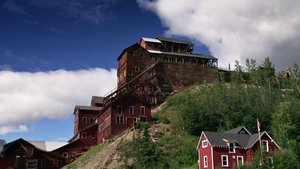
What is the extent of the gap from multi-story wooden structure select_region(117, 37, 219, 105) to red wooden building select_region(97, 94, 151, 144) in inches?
461

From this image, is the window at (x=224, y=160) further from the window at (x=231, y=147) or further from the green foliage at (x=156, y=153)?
the green foliage at (x=156, y=153)

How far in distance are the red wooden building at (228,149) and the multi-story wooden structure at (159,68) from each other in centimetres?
3708

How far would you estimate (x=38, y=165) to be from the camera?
3605 inches

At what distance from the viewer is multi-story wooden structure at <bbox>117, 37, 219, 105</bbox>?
103 m

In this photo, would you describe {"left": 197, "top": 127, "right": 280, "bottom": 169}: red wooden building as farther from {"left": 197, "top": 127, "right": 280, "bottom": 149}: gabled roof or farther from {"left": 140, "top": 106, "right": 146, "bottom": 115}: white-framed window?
{"left": 140, "top": 106, "right": 146, "bottom": 115}: white-framed window

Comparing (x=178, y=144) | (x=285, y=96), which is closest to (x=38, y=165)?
(x=178, y=144)

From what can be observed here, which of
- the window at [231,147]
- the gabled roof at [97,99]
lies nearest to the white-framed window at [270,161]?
the window at [231,147]

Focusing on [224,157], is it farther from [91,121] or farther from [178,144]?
[91,121]

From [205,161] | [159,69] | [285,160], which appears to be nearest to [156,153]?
[205,161]

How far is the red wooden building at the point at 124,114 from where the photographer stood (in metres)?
85.4

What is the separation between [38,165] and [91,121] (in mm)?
18142

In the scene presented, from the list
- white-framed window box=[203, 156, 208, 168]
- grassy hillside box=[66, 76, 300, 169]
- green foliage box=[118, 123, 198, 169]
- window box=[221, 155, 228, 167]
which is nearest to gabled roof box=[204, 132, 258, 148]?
window box=[221, 155, 228, 167]

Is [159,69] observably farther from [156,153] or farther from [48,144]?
[156,153]

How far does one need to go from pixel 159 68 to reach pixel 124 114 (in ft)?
79.0
